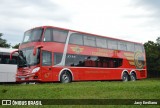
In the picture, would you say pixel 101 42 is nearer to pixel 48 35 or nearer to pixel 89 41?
pixel 89 41

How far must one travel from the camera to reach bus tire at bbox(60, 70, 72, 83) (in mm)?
21688

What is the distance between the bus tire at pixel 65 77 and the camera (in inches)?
854

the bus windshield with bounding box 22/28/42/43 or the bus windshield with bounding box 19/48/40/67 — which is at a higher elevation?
the bus windshield with bounding box 22/28/42/43

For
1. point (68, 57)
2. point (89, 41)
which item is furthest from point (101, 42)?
Answer: point (68, 57)

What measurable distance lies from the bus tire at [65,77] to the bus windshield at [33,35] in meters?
2.95

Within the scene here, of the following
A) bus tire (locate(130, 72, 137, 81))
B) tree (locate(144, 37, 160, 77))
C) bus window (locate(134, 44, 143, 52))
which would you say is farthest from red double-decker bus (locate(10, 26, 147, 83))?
tree (locate(144, 37, 160, 77))

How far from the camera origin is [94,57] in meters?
24.5

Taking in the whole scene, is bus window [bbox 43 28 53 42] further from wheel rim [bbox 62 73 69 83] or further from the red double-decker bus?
wheel rim [bbox 62 73 69 83]

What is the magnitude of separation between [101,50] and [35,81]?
683cm

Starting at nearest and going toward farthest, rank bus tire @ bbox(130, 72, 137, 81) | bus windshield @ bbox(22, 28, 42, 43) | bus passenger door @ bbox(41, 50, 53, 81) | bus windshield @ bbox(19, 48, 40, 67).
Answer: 1. bus windshield @ bbox(19, 48, 40, 67)
2. bus passenger door @ bbox(41, 50, 53, 81)
3. bus windshield @ bbox(22, 28, 42, 43)
4. bus tire @ bbox(130, 72, 137, 81)

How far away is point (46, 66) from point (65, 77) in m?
1.98

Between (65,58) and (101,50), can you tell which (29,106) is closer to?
(65,58)

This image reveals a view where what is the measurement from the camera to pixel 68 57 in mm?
22266

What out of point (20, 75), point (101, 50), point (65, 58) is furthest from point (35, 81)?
point (101, 50)
